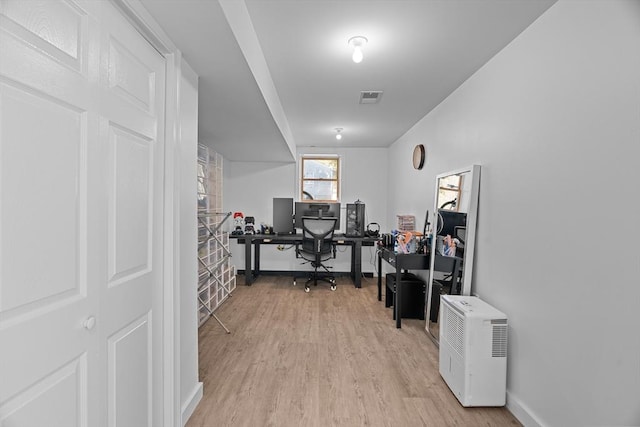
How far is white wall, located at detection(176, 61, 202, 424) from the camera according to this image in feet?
6.07

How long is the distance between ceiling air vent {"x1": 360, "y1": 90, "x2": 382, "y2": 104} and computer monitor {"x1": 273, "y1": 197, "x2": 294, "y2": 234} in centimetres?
263

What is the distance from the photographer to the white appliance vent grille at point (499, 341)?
2049 millimetres

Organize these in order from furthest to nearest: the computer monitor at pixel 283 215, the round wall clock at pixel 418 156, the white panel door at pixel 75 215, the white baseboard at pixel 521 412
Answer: the computer monitor at pixel 283 215, the round wall clock at pixel 418 156, the white baseboard at pixel 521 412, the white panel door at pixel 75 215

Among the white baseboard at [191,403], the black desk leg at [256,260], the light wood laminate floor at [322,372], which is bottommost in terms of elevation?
the light wood laminate floor at [322,372]

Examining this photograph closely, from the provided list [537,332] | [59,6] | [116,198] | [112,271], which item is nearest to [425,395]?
[537,332]

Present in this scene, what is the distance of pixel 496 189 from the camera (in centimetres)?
231

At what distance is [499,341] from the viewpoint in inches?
80.8

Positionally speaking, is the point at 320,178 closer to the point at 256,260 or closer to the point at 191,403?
the point at 256,260

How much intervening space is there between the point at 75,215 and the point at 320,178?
196 inches

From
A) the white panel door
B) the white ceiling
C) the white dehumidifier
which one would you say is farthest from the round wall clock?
the white panel door

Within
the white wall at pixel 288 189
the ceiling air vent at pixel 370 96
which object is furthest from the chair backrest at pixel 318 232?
the ceiling air vent at pixel 370 96

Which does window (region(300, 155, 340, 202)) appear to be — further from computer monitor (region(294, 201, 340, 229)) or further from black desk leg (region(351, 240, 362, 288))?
black desk leg (region(351, 240, 362, 288))

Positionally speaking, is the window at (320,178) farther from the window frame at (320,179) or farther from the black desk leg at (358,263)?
the black desk leg at (358,263)

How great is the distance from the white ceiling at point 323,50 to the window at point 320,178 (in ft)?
7.20
